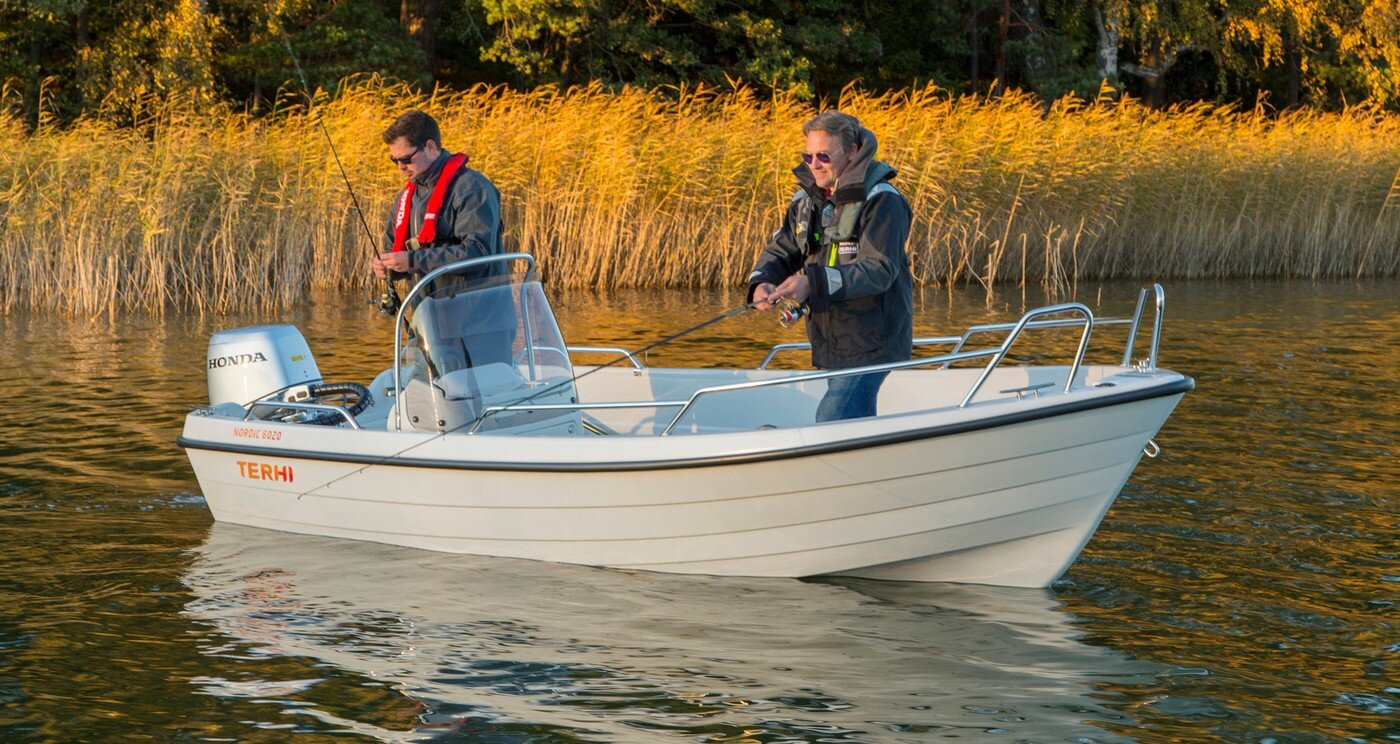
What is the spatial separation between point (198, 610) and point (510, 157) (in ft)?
33.8

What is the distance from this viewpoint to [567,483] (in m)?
6.06

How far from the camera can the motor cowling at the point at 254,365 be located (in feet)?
23.7

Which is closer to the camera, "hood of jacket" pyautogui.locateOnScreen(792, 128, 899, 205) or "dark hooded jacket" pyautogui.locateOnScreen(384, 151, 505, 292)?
"hood of jacket" pyautogui.locateOnScreen(792, 128, 899, 205)

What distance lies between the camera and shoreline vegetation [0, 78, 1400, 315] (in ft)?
46.7

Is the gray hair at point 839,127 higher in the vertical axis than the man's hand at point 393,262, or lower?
higher

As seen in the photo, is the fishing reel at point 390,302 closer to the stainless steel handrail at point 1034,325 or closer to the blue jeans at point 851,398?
the blue jeans at point 851,398

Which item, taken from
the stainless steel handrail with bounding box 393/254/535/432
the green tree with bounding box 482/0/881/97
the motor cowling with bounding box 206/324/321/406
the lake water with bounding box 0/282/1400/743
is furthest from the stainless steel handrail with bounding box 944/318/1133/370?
the green tree with bounding box 482/0/881/97

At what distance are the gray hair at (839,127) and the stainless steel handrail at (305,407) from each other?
228cm

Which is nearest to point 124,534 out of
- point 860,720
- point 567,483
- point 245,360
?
point 245,360

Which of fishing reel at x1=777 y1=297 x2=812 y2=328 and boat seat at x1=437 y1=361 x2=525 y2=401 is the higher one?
fishing reel at x1=777 y1=297 x2=812 y2=328

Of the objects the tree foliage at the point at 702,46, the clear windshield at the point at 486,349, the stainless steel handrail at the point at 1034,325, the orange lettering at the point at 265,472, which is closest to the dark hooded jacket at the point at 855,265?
the stainless steel handrail at the point at 1034,325

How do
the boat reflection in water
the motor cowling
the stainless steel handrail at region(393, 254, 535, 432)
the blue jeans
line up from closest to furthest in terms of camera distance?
the boat reflection in water
the blue jeans
the stainless steel handrail at region(393, 254, 535, 432)
the motor cowling

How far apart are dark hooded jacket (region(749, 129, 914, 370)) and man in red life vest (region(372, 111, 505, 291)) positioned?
1.32m

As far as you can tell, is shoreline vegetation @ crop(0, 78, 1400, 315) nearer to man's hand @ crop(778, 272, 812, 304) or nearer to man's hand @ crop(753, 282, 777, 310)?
man's hand @ crop(753, 282, 777, 310)
